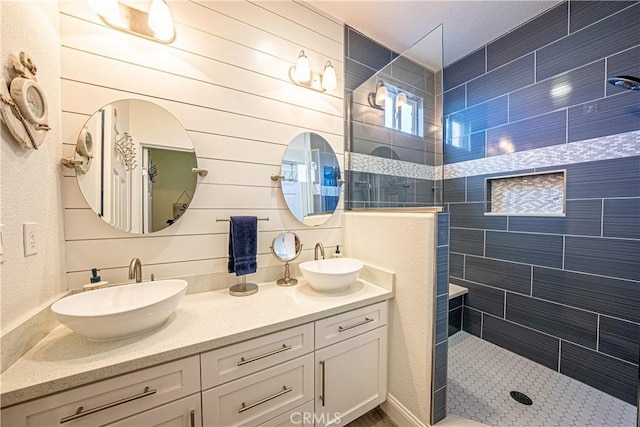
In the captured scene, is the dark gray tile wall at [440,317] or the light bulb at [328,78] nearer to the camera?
the dark gray tile wall at [440,317]

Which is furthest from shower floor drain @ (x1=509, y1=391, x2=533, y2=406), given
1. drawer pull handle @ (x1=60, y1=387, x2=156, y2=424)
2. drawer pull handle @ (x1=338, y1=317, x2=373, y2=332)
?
drawer pull handle @ (x1=60, y1=387, x2=156, y2=424)

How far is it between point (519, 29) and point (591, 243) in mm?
1765

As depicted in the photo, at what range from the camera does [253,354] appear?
1002 millimetres

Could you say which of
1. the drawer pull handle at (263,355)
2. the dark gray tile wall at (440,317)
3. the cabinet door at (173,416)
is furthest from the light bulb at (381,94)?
the cabinet door at (173,416)

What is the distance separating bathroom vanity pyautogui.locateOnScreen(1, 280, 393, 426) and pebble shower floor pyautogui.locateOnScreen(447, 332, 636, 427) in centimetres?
63

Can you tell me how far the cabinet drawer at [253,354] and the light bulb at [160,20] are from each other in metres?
1.58

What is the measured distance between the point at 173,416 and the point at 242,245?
2.48ft

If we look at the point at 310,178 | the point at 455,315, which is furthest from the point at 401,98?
the point at 455,315

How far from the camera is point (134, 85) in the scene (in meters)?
1.21

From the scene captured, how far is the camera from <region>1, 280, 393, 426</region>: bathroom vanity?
0.73m

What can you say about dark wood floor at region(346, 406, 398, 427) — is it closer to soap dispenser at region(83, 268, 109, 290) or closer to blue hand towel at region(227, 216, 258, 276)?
blue hand towel at region(227, 216, 258, 276)

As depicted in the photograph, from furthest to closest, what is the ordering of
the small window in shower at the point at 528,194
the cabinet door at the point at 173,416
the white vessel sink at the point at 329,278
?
the small window in shower at the point at 528,194 → the white vessel sink at the point at 329,278 → the cabinet door at the point at 173,416

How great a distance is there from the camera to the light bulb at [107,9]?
1099mm

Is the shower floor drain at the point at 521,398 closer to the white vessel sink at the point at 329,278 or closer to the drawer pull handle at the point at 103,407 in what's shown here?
the white vessel sink at the point at 329,278
